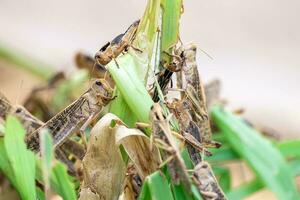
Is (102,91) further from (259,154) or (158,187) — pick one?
(259,154)

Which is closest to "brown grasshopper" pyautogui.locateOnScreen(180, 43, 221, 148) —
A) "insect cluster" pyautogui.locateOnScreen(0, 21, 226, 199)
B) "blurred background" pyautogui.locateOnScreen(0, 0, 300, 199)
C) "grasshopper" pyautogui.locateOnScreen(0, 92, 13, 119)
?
"insect cluster" pyautogui.locateOnScreen(0, 21, 226, 199)

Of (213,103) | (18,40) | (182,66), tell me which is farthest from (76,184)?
(18,40)

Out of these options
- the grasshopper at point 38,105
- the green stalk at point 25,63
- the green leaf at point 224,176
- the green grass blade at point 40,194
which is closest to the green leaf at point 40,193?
the green grass blade at point 40,194

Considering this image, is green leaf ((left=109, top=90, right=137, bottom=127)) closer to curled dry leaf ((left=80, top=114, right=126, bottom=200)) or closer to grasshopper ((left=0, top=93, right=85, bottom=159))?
curled dry leaf ((left=80, top=114, right=126, bottom=200))

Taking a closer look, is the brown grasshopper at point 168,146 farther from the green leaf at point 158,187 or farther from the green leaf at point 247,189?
the green leaf at point 247,189

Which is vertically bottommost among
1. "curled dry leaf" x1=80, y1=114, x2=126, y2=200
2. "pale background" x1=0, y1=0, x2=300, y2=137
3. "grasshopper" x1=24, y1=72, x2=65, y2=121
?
"pale background" x1=0, y1=0, x2=300, y2=137

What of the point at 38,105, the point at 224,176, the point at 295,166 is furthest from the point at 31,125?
the point at 38,105

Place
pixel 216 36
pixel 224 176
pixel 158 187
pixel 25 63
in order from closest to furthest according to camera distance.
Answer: pixel 158 187 < pixel 224 176 < pixel 25 63 < pixel 216 36
